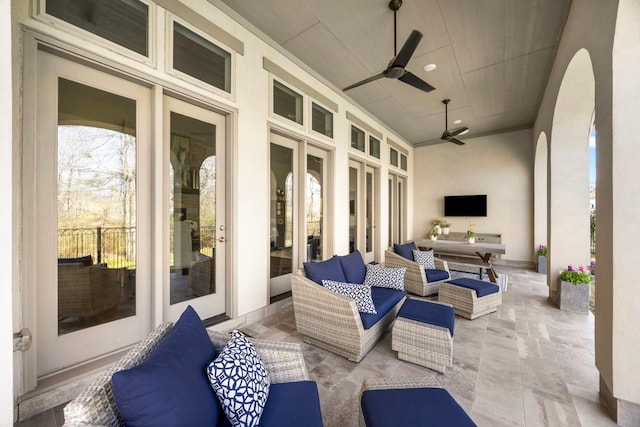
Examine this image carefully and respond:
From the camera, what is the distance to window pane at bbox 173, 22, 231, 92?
2.48 meters

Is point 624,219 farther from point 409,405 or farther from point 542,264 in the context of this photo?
point 542,264

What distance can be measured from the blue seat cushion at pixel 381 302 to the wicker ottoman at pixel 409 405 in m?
0.85

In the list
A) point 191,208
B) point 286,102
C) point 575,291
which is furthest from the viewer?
point 286,102

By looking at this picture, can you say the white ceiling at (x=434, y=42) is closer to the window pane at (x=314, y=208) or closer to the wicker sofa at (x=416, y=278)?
the window pane at (x=314, y=208)

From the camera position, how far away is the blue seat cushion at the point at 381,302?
7.73 ft

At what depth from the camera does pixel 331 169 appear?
4.54 m

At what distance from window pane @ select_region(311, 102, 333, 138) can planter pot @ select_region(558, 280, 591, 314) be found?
4.11 m

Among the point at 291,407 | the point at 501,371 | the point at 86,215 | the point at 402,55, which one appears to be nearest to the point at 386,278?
the point at 501,371

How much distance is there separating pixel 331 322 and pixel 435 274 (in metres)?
2.39

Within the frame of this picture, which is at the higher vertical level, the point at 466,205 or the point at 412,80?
the point at 412,80

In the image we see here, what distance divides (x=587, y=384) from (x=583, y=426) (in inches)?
22.3

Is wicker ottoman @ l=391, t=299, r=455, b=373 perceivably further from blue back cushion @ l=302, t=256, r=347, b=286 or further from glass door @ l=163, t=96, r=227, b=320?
glass door @ l=163, t=96, r=227, b=320

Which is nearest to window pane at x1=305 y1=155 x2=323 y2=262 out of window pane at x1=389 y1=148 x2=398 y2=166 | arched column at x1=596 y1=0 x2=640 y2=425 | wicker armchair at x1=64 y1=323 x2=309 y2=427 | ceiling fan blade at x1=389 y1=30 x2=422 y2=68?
ceiling fan blade at x1=389 y1=30 x2=422 y2=68

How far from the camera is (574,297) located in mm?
3449
